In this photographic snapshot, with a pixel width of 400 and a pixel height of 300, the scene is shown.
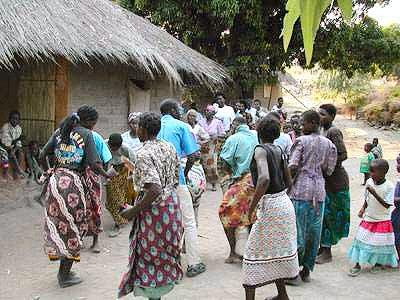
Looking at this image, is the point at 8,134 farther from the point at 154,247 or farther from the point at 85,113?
the point at 154,247

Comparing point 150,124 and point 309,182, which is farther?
point 309,182

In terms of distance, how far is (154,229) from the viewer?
12.1ft

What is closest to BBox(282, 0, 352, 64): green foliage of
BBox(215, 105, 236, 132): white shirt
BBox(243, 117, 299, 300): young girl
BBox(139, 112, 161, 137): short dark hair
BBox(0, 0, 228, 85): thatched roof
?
BBox(139, 112, 161, 137): short dark hair

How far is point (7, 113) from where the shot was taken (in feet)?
33.0

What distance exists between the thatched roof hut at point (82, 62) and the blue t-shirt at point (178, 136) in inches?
116

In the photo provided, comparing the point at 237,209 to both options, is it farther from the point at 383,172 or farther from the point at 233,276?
the point at 383,172

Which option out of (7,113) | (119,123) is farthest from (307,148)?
(7,113)

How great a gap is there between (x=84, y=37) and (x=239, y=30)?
6.38m

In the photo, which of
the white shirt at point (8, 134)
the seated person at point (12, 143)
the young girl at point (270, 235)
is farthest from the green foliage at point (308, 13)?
the white shirt at point (8, 134)

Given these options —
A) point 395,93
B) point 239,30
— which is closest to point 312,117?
point 239,30

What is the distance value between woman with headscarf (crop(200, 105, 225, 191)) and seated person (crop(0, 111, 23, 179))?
327 cm

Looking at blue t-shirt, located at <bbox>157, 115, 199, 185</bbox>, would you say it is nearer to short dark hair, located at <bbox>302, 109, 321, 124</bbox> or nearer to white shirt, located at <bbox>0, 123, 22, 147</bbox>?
short dark hair, located at <bbox>302, 109, 321, 124</bbox>

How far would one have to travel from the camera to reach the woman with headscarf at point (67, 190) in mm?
4484

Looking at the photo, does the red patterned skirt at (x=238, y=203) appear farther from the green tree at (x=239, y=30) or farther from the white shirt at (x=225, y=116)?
the green tree at (x=239, y=30)
